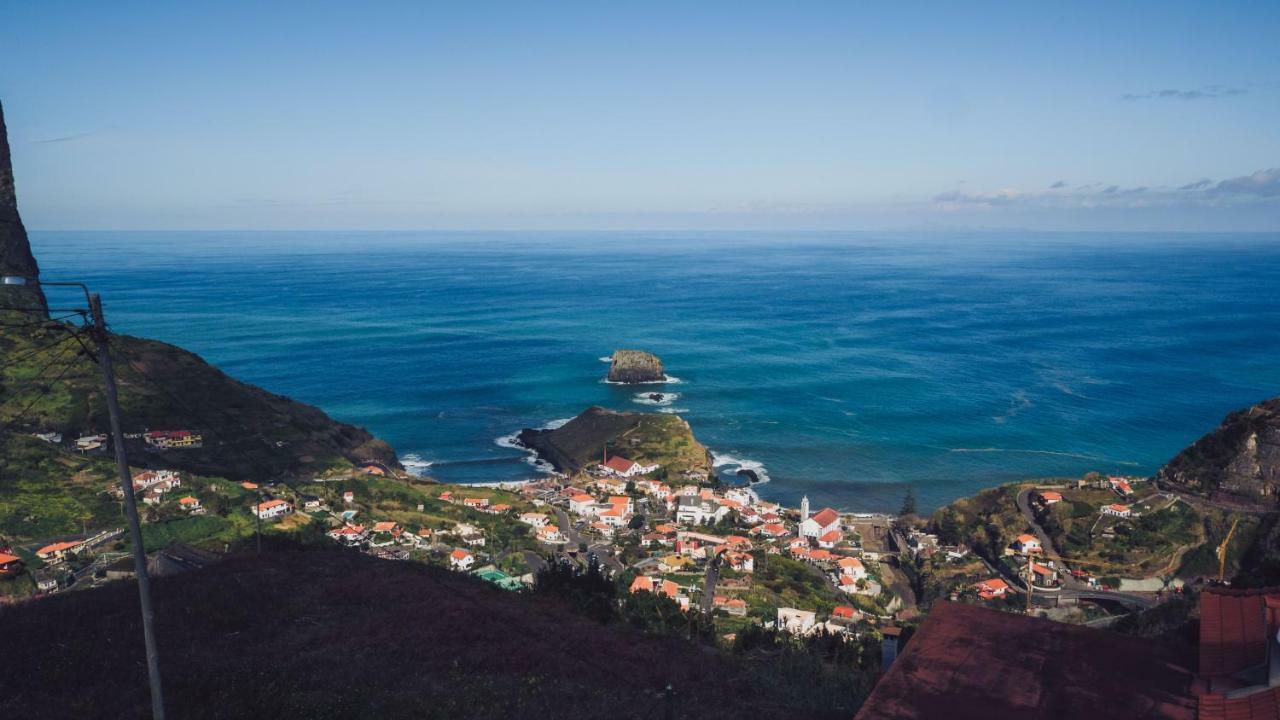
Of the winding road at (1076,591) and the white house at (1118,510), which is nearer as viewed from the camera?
the winding road at (1076,591)

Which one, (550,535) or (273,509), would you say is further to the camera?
(550,535)

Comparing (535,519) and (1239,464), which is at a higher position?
(1239,464)

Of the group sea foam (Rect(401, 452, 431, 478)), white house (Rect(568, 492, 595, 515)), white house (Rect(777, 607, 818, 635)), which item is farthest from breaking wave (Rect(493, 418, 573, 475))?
white house (Rect(777, 607, 818, 635))

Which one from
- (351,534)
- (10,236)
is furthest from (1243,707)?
(10,236)

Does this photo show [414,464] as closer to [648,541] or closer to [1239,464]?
[648,541]

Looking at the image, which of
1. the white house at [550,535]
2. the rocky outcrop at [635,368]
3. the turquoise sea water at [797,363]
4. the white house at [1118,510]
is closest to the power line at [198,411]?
the turquoise sea water at [797,363]

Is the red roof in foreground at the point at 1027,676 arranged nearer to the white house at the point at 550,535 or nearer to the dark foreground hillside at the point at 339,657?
the dark foreground hillside at the point at 339,657
